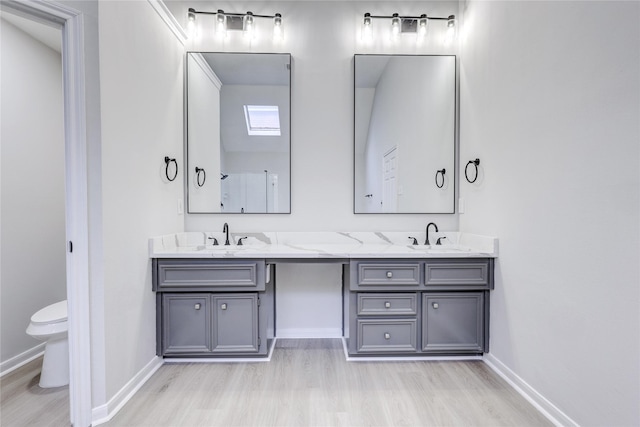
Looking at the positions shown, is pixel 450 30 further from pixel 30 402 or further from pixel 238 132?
pixel 30 402

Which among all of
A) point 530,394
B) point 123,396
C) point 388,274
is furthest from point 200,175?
point 530,394

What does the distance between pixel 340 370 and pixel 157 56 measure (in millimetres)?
2560

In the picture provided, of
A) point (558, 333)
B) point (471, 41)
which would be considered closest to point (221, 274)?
point (558, 333)

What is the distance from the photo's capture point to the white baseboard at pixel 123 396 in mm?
1580

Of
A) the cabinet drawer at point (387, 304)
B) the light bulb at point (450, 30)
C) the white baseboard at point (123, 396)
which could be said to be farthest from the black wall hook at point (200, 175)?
the light bulb at point (450, 30)

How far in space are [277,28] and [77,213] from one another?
206 cm

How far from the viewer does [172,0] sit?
100.0 inches

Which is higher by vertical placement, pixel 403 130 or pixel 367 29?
pixel 367 29

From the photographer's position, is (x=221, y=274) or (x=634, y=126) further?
(x=221, y=274)

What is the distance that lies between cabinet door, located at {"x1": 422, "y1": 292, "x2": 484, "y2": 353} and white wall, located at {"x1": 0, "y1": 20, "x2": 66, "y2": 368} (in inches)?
115

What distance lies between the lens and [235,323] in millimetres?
2146

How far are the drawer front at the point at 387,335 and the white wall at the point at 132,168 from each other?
1.47 metres

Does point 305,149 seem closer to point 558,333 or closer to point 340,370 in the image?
point 340,370

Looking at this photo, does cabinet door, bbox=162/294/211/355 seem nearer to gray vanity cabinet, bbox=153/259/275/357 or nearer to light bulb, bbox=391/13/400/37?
gray vanity cabinet, bbox=153/259/275/357
